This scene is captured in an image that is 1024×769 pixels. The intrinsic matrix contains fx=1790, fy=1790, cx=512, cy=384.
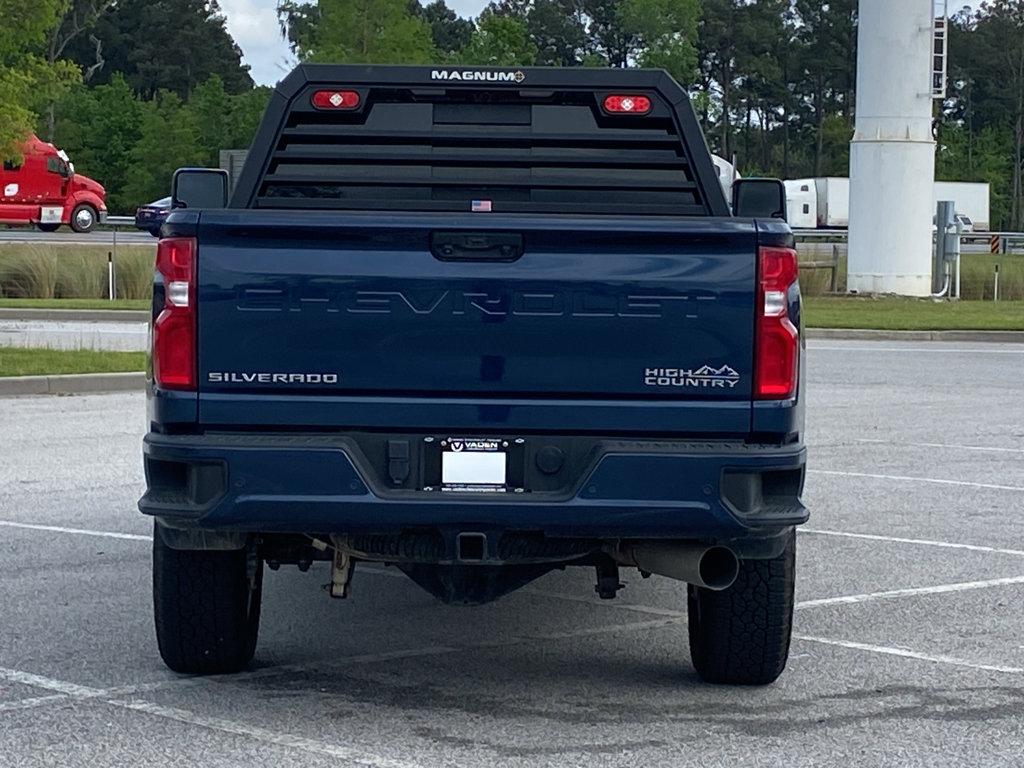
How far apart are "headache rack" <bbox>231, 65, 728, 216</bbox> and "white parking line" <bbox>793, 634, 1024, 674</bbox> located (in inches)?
74.4

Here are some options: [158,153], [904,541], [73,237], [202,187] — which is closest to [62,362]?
[904,541]

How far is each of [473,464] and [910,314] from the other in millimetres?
27029

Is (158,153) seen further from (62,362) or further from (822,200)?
(62,362)

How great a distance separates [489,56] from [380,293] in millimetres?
59213

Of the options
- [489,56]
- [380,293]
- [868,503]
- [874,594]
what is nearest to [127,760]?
[380,293]

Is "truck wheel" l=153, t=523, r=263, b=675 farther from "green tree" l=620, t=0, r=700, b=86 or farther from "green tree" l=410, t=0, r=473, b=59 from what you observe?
"green tree" l=410, t=0, r=473, b=59

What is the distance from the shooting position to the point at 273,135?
6.55 metres

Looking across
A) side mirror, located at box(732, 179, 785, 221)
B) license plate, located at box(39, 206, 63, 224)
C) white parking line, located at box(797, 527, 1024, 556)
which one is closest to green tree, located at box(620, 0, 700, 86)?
license plate, located at box(39, 206, 63, 224)

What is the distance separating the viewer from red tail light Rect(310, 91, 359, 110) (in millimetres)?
6602

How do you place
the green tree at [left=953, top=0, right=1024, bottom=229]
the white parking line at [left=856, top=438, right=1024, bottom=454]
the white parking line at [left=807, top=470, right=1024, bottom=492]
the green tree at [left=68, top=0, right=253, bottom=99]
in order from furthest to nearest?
the green tree at [left=68, top=0, right=253, bottom=99] → the green tree at [left=953, top=0, right=1024, bottom=229] → the white parking line at [left=856, top=438, right=1024, bottom=454] → the white parking line at [left=807, top=470, right=1024, bottom=492]

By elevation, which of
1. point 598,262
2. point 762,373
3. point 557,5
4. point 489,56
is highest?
point 557,5

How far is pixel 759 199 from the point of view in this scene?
278 inches

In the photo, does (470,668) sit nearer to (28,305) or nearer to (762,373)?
(762,373)

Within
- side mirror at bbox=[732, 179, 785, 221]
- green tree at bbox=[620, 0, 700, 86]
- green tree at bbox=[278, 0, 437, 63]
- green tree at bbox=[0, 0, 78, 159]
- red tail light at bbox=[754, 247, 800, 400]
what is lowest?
red tail light at bbox=[754, 247, 800, 400]
